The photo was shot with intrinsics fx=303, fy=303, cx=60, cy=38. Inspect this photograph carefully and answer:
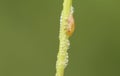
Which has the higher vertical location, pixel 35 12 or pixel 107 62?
pixel 35 12

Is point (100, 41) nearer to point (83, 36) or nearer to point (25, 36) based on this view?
point (83, 36)

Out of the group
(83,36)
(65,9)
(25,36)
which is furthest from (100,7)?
(65,9)

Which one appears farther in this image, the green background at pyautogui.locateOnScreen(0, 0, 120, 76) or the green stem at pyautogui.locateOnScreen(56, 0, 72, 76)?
the green background at pyautogui.locateOnScreen(0, 0, 120, 76)

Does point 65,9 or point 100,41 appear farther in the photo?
point 100,41

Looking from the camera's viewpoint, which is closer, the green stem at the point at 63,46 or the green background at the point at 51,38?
the green stem at the point at 63,46

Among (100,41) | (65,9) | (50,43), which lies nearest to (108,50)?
(100,41)

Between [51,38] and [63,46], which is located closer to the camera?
[63,46]
